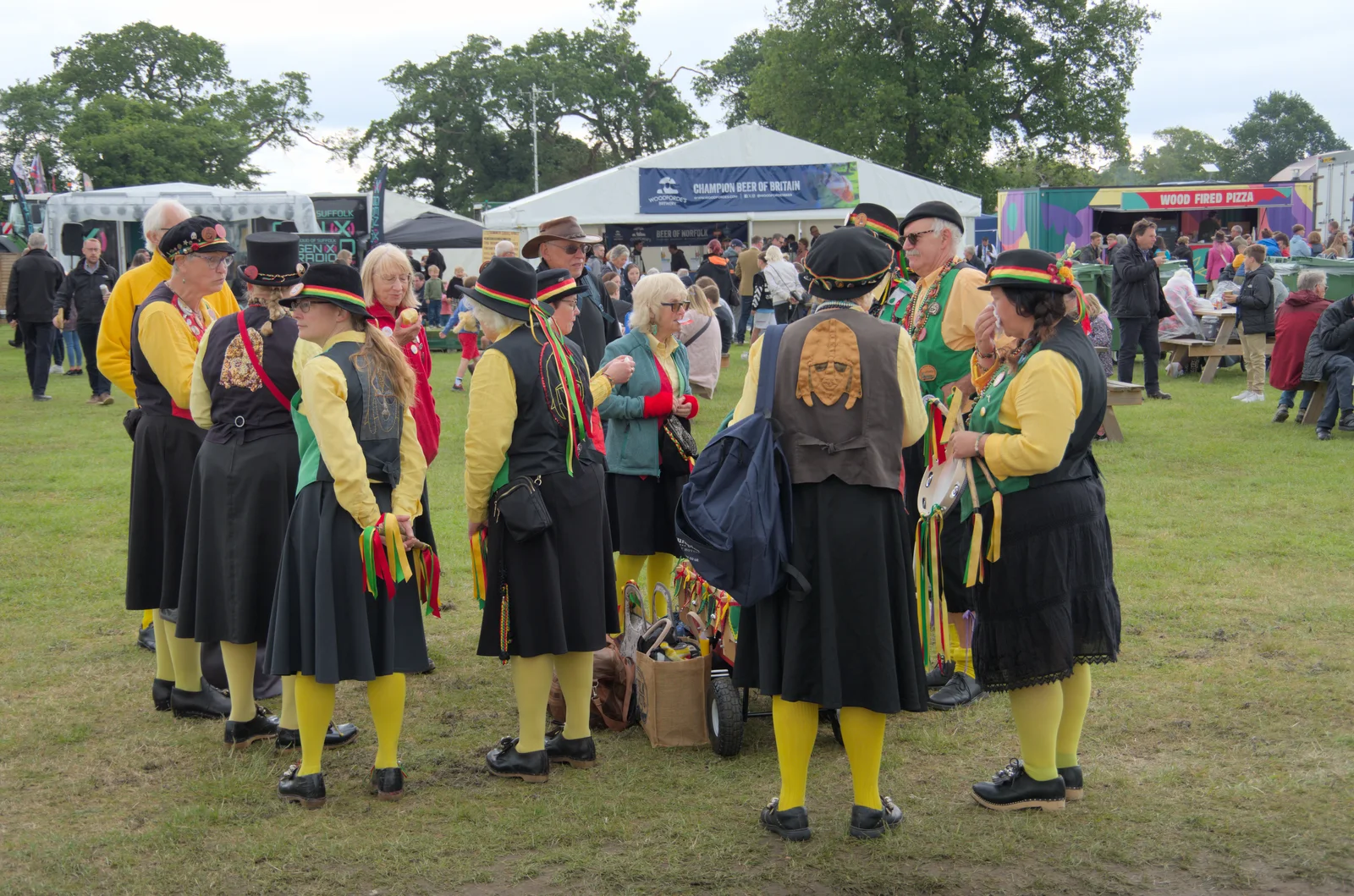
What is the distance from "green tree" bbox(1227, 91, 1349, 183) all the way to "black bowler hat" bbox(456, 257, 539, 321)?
107 metres

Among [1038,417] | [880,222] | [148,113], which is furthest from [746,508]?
[148,113]

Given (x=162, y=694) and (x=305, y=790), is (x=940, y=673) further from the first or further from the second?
(x=162, y=694)

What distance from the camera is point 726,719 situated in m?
4.49

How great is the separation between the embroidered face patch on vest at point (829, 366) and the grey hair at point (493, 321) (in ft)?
3.86

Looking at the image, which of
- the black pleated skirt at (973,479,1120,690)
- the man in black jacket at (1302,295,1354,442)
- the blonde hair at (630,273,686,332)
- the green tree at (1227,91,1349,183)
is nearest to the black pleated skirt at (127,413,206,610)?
the blonde hair at (630,273,686,332)

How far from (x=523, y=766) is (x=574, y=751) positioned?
0.83 ft

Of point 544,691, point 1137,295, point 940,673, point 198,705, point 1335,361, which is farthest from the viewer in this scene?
point 1137,295

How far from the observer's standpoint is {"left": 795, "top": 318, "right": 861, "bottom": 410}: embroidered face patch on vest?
11.7 ft

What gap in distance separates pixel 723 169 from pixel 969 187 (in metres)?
21.9

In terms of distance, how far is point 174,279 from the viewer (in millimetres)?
4949

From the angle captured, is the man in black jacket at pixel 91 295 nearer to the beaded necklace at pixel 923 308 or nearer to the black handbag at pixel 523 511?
the black handbag at pixel 523 511

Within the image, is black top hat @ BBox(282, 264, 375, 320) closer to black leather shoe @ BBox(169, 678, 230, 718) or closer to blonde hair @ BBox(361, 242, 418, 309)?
blonde hair @ BBox(361, 242, 418, 309)

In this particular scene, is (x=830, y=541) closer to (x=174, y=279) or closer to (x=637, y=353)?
(x=637, y=353)

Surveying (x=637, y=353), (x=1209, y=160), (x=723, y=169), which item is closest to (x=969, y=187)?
(x=723, y=169)
